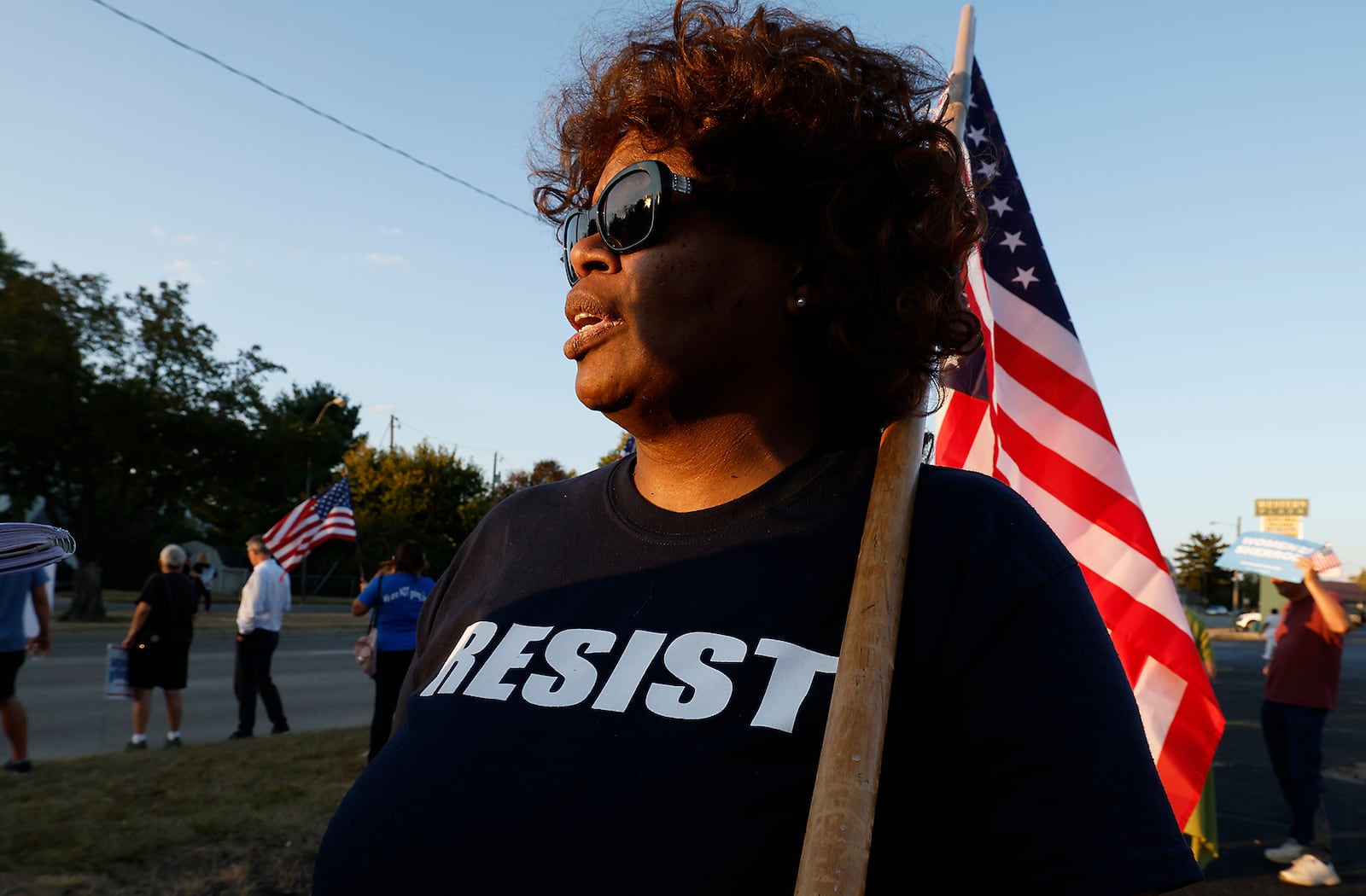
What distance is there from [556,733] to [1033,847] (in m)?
0.58

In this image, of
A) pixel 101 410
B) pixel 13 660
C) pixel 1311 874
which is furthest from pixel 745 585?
pixel 101 410

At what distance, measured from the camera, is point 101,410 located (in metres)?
21.8

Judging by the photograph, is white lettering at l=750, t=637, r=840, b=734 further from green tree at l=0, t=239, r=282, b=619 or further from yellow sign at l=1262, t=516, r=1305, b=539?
yellow sign at l=1262, t=516, r=1305, b=539

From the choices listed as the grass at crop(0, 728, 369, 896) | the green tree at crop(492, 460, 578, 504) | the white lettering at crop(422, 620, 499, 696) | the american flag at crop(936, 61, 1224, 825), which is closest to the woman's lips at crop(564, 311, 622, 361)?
the white lettering at crop(422, 620, 499, 696)

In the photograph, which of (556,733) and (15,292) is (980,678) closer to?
(556,733)

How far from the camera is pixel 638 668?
1.26 meters

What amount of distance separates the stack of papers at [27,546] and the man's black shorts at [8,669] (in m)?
7.19

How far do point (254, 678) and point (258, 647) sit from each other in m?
0.27

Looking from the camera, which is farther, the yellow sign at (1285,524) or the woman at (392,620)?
the yellow sign at (1285,524)

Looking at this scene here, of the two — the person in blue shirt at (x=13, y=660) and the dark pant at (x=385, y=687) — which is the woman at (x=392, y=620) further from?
the person in blue shirt at (x=13, y=660)

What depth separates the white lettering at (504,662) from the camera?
1.35m

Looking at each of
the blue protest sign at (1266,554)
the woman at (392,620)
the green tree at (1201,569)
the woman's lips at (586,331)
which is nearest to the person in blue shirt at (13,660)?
the woman at (392,620)

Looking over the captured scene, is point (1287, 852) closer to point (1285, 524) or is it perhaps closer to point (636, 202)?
point (636, 202)

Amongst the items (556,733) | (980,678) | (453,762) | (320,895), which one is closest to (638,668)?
(556,733)
